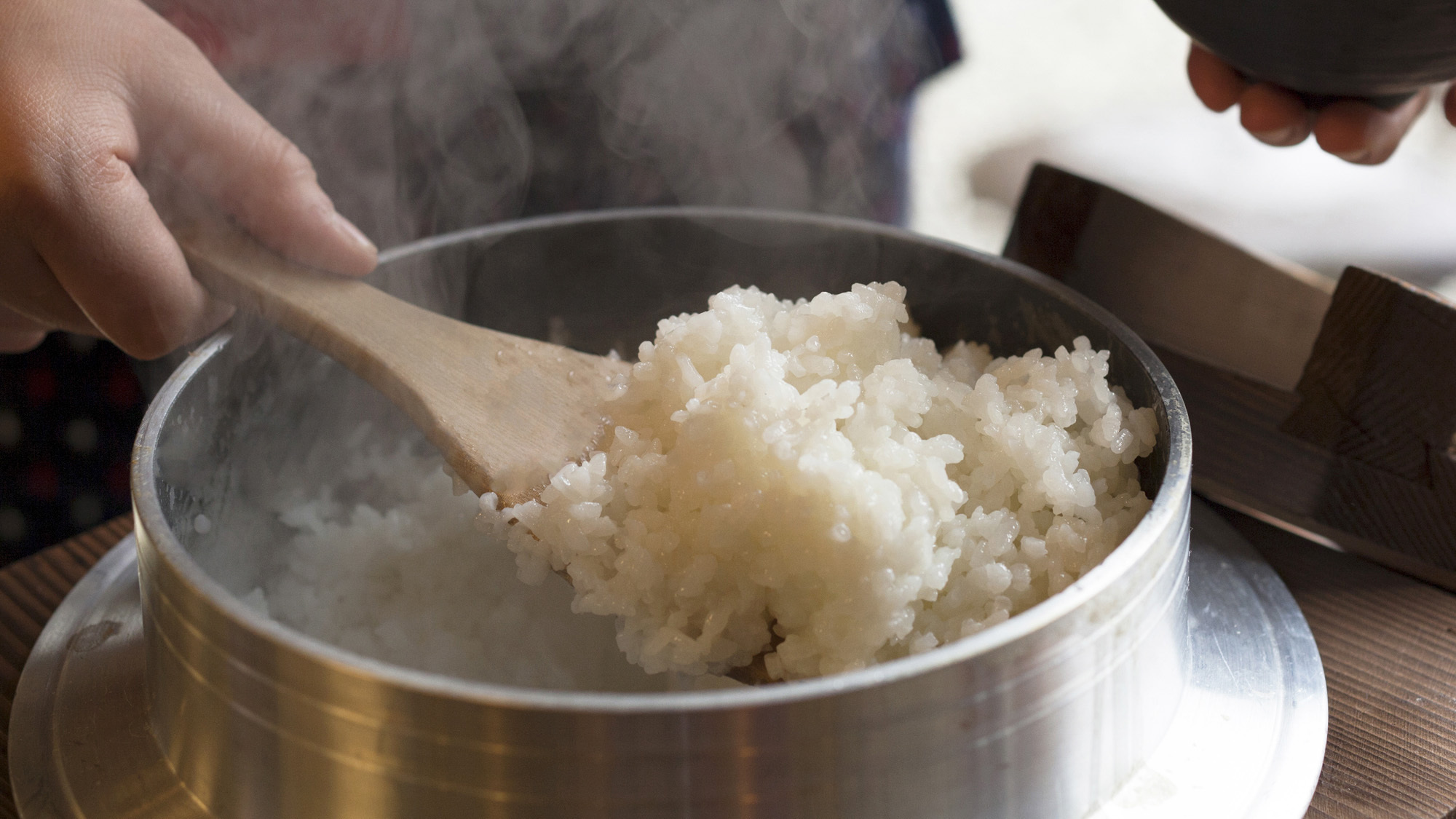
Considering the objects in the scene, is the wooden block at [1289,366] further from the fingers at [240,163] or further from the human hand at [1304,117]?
the fingers at [240,163]

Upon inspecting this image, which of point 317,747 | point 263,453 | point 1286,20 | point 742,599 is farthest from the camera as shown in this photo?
point 263,453

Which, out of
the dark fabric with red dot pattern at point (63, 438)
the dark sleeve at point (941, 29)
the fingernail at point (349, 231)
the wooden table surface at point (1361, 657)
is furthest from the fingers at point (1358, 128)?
the dark fabric with red dot pattern at point (63, 438)

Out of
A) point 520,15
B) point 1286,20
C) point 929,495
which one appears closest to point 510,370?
point 929,495

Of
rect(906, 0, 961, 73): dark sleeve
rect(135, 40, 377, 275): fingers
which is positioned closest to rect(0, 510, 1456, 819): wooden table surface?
rect(135, 40, 377, 275): fingers

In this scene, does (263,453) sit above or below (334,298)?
below

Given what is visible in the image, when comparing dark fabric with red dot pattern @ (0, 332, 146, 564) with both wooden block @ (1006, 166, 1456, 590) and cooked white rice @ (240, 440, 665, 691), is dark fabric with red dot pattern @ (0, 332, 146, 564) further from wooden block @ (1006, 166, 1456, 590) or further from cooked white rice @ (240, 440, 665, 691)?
wooden block @ (1006, 166, 1456, 590)

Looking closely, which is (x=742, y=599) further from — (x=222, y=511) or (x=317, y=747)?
(x=222, y=511)
